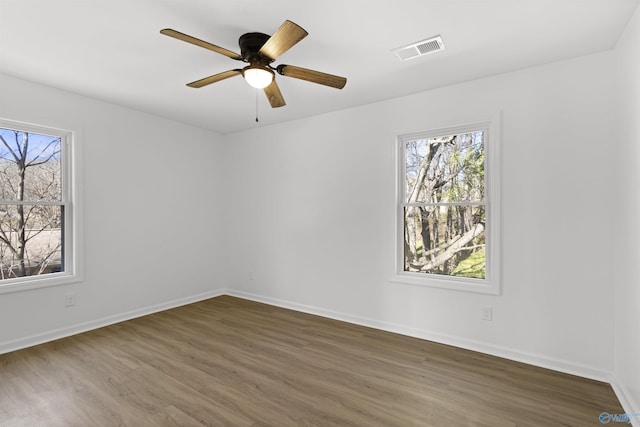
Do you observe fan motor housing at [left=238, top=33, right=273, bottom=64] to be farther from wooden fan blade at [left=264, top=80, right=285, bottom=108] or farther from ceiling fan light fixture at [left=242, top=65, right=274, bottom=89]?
wooden fan blade at [left=264, top=80, right=285, bottom=108]

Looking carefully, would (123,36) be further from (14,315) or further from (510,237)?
(510,237)

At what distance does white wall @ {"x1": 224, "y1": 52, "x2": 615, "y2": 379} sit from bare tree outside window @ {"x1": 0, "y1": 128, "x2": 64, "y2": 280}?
2351mm

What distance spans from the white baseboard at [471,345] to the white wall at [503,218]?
0.01 metres

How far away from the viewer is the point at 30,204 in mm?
3271

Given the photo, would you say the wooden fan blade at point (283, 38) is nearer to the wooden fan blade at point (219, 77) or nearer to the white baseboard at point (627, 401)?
the wooden fan blade at point (219, 77)

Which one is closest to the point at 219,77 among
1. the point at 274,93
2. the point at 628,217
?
the point at 274,93

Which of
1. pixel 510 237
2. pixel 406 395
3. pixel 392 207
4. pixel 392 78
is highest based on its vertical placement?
pixel 392 78

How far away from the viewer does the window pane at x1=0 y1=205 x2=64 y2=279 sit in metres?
3.16

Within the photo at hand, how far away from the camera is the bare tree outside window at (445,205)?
318cm

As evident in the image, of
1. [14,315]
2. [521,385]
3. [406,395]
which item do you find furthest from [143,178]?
[521,385]

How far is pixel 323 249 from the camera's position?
4.14 metres

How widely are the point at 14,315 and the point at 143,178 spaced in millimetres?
1913

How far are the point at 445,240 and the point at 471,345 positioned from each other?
1036 millimetres

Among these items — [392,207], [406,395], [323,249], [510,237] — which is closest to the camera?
[406,395]
